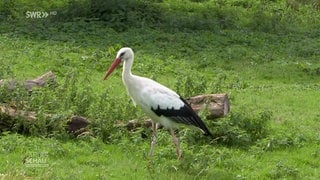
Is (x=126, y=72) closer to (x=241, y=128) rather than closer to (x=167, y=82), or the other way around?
(x=241, y=128)

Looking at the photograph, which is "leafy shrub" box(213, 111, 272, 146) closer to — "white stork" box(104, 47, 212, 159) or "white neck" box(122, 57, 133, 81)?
"white stork" box(104, 47, 212, 159)

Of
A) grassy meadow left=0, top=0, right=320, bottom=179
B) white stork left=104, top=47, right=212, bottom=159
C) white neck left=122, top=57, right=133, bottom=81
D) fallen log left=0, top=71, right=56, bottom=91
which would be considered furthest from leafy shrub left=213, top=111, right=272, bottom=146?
fallen log left=0, top=71, right=56, bottom=91

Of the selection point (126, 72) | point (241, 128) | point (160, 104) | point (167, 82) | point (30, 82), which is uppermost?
point (126, 72)

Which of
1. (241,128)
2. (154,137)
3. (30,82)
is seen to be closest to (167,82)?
(30,82)

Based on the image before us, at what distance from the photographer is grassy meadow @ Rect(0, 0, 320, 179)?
881cm

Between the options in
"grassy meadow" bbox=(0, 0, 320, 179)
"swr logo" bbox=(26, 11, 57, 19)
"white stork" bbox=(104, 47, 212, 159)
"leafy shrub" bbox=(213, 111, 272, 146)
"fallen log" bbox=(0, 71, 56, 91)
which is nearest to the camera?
"white stork" bbox=(104, 47, 212, 159)

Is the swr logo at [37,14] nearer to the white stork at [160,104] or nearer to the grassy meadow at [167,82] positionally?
the grassy meadow at [167,82]

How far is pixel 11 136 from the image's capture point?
9.22 metres

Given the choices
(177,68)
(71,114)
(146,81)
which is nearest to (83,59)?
(177,68)

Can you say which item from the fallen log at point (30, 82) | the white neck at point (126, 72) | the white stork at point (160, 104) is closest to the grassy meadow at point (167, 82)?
the fallen log at point (30, 82)

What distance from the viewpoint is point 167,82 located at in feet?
46.0

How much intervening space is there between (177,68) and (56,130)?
5.85 metres

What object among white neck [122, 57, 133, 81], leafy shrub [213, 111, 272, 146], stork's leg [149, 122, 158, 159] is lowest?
leafy shrub [213, 111, 272, 146]

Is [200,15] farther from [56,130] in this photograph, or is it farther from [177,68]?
[56,130]
